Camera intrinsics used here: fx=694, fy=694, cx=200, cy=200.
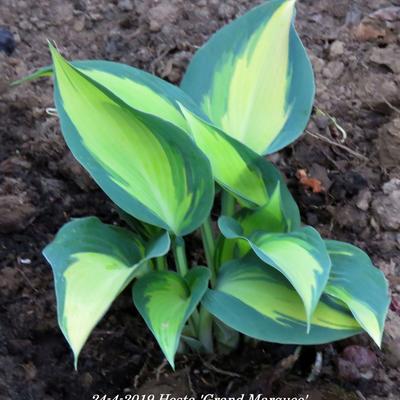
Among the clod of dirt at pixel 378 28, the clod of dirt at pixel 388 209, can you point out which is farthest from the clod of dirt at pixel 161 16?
the clod of dirt at pixel 388 209

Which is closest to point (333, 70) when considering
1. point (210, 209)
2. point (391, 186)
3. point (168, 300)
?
point (391, 186)

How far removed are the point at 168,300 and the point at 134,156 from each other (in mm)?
226

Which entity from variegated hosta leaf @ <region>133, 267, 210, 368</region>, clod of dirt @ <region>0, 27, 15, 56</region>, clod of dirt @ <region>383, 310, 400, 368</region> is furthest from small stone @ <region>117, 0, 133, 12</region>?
clod of dirt @ <region>383, 310, 400, 368</region>

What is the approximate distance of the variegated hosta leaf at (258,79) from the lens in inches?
46.2

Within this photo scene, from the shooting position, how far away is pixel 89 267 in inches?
39.0

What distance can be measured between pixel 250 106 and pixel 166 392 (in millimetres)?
505

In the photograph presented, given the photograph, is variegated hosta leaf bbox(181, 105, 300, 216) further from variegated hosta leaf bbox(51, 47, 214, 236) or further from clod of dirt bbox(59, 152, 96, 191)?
clod of dirt bbox(59, 152, 96, 191)

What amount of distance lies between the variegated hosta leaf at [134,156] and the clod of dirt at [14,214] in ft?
1.13

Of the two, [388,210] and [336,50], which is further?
[336,50]

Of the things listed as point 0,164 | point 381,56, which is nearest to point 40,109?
point 0,164

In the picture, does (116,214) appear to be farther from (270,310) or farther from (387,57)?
→ (387,57)

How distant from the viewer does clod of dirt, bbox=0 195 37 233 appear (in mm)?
1320

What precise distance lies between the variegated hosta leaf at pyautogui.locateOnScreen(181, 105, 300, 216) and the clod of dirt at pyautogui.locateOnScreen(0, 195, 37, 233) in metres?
0.43

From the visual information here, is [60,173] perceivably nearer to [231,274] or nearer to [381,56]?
[231,274]
